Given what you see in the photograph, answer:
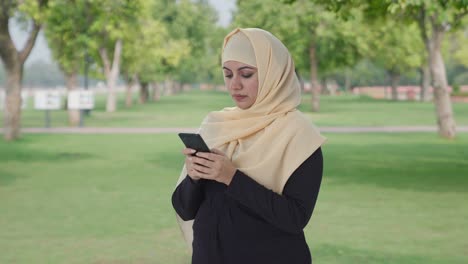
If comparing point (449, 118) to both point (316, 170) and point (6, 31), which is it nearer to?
point (6, 31)

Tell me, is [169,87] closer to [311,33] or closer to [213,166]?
[311,33]

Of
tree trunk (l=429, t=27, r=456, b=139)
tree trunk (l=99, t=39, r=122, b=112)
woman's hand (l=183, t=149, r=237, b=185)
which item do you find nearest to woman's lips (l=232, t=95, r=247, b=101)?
woman's hand (l=183, t=149, r=237, b=185)

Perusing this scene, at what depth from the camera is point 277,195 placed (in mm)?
3072

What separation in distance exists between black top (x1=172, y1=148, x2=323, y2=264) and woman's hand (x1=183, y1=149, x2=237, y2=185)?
0.12 feet

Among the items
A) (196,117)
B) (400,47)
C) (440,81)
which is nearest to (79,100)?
(196,117)

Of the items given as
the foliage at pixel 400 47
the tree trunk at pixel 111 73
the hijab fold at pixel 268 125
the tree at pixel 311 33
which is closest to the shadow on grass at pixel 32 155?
the hijab fold at pixel 268 125

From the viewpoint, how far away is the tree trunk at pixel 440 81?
23.2m

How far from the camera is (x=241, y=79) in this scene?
10.5ft

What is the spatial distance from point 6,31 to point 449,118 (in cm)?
1303

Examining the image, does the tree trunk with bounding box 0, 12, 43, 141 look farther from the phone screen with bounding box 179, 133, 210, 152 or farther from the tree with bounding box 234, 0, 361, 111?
the phone screen with bounding box 179, 133, 210, 152

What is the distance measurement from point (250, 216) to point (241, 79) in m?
0.55

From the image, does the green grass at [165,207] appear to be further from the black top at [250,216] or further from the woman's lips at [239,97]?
the woman's lips at [239,97]

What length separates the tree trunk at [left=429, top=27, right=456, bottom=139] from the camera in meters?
23.2

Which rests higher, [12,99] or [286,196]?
[286,196]
